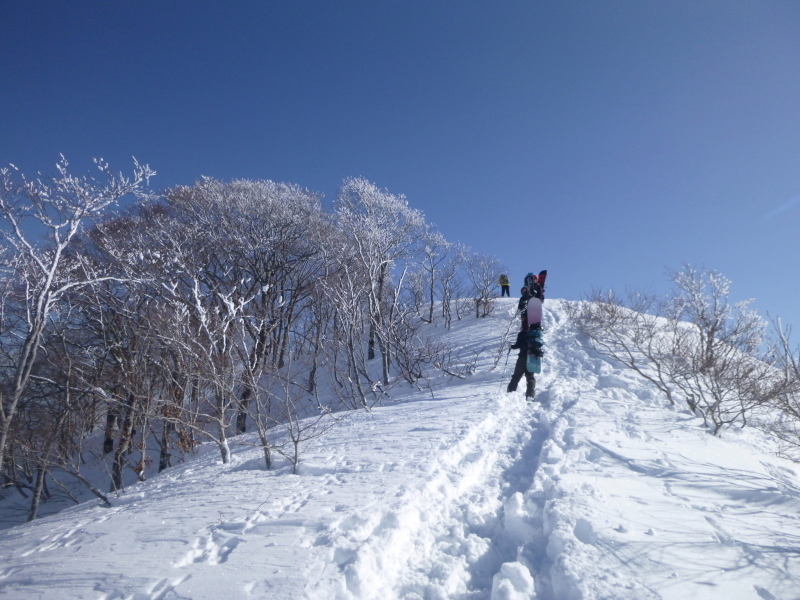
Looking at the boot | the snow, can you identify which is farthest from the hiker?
the snow

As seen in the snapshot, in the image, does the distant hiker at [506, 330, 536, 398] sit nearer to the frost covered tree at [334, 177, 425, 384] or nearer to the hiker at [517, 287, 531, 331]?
the hiker at [517, 287, 531, 331]

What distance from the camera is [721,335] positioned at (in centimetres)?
763

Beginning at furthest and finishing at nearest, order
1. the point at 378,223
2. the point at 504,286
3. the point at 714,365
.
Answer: the point at 504,286, the point at 378,223, the point at 714,365

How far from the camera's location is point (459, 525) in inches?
127

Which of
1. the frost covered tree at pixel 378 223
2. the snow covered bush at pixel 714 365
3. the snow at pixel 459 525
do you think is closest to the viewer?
the snow at pixel 459 525

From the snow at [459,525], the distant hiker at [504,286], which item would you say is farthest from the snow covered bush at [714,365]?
the distant hiker at [504,286]

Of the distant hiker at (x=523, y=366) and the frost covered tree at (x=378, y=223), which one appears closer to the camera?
the distant hiker at (x=523, y=366)

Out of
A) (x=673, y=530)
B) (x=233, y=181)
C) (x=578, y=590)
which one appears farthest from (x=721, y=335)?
(x=233, y=181)

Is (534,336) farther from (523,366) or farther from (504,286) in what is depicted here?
(504,286)

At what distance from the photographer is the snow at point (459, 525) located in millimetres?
2496

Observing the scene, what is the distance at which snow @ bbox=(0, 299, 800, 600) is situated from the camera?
2496 mm

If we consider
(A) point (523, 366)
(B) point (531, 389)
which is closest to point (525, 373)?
(A) point (523, 366)

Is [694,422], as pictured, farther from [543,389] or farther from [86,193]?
[86,193]

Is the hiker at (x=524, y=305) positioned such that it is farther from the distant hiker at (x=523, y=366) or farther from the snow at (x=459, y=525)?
the snow at (x=459, y=525)
